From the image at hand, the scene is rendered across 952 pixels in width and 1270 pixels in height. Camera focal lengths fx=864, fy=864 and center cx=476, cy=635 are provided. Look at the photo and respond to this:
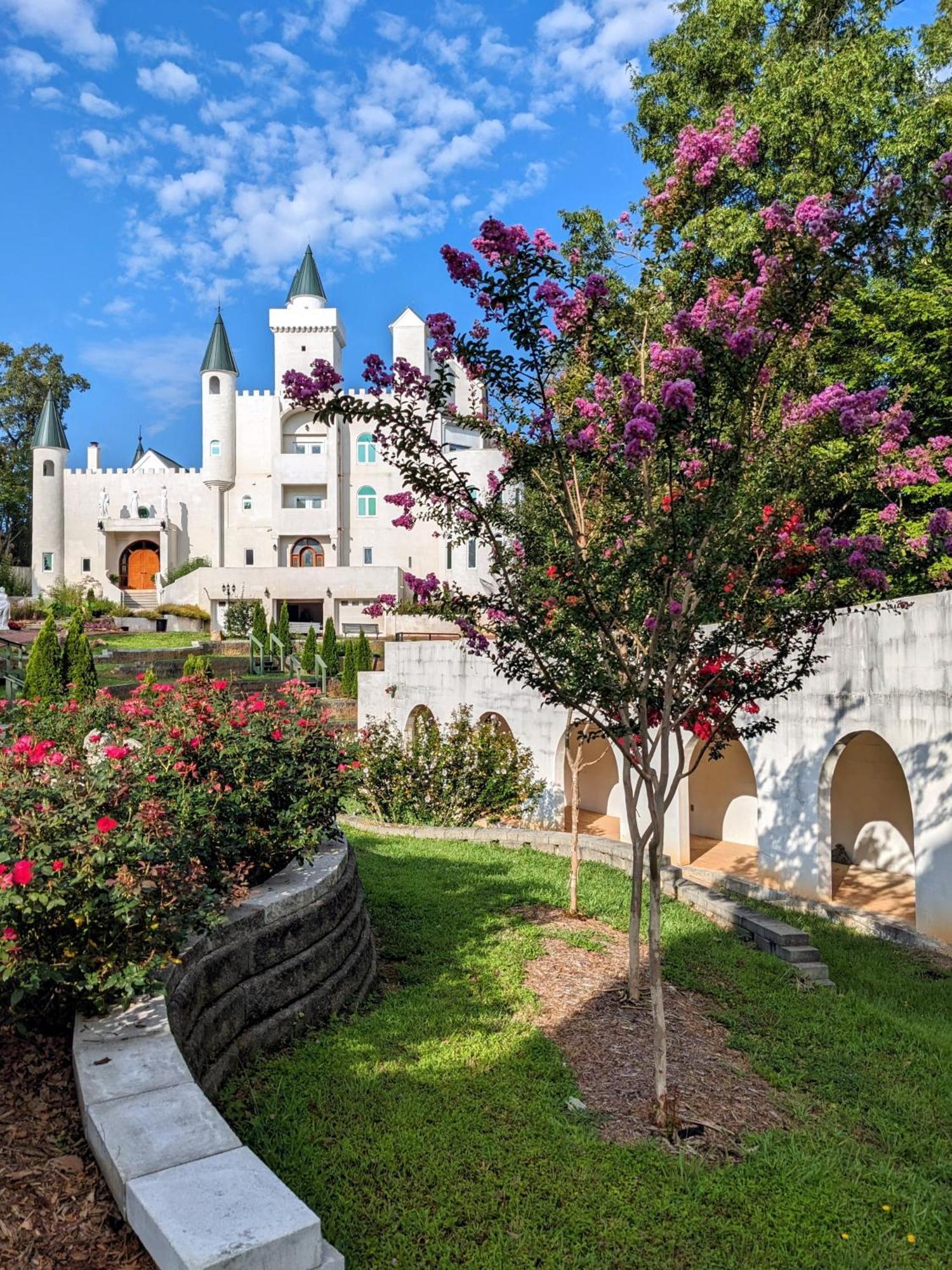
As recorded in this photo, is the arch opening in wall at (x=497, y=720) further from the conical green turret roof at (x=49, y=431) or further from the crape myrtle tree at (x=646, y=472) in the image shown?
the conical green turret roof at (x=49, y=431)

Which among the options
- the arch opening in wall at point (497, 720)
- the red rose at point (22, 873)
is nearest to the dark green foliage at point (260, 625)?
the arch opening in wall at point (497, 720)

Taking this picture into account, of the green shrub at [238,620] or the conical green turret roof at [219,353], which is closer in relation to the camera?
the green shrub at [238,620]

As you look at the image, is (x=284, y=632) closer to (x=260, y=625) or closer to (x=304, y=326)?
(x=260, y=625)

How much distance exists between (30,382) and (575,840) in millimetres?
49207

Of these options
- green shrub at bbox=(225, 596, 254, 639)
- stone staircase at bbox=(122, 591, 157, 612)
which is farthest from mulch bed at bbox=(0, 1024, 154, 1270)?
stone staircase at bbox=(122, 591, 157, 612)

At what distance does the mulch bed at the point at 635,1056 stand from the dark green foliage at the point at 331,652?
22841 mm

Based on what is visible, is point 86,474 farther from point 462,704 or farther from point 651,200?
point 651,200

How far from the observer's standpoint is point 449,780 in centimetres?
1274

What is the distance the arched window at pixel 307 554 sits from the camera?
4253cm

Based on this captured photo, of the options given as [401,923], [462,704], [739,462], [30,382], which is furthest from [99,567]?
[739,462]

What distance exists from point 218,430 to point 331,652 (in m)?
18.4

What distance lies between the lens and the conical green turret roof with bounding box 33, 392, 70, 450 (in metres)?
42.5

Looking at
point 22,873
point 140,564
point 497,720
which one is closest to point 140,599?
point 140,564

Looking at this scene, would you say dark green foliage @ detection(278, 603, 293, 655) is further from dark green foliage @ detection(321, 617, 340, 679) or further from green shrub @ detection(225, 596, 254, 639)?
green shrub @ detection(225, 596, 254, 639)
